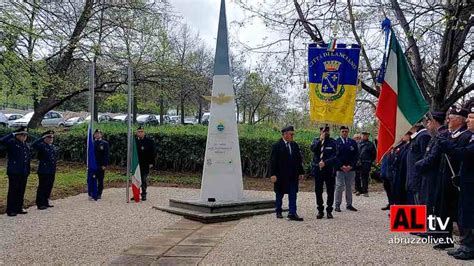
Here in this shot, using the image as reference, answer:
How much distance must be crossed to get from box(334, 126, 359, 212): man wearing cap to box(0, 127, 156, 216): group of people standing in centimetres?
476

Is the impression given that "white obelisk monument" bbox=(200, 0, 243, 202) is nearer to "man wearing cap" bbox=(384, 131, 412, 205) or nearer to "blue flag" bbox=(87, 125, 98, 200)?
"blue flag" bbox=(87, 125, 98, 200)

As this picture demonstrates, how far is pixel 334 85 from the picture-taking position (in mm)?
9297

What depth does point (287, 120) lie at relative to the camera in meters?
44.1

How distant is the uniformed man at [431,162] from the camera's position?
6418 mm

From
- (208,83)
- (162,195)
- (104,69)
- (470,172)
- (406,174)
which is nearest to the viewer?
(470,172)

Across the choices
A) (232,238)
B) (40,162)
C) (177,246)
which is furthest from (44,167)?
(232,238)

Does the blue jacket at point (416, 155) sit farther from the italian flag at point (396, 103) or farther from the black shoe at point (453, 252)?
the black shoe at point (453, 252)

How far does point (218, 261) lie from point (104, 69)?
18.4 meters

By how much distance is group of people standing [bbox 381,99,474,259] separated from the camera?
595 centimetres

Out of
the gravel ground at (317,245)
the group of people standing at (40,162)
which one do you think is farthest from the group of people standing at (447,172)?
the group of people standing at (40,162)

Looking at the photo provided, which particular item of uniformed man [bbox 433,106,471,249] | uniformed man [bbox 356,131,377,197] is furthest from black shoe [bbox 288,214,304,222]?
uniformed man [bbox 356,131,377,197]

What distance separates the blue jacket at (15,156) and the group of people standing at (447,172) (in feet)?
24.9

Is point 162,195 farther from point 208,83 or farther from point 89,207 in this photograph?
point 208,83

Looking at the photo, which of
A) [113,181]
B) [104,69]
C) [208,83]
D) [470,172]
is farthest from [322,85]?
[208,83]
